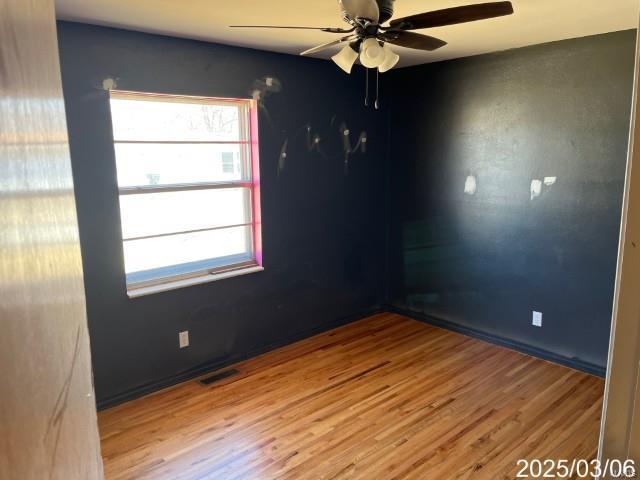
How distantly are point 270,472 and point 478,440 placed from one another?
120 cm

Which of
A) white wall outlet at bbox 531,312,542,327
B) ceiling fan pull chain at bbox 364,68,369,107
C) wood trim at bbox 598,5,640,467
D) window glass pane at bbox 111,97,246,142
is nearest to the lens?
wood trim at bbox 598,5,640,467

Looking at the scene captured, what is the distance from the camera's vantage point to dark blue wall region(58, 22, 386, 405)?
2910 mm

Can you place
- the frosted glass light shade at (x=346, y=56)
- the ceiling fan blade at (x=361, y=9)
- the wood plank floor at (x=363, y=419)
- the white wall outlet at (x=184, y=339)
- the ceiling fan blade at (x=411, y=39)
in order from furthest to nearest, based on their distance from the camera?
the white wall outlet at (x=184, y=339) < the wood plank floor at (x=363, y=419) < the frosted glass light shade at (x=346, y=56) < the ceiling fan blade at (x=411, y=39) < the ceiling fan blade at (x=361, y=9)

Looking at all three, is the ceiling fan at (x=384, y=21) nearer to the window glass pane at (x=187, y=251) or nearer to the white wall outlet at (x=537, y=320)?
the window glass pane at (x=187, y=251)

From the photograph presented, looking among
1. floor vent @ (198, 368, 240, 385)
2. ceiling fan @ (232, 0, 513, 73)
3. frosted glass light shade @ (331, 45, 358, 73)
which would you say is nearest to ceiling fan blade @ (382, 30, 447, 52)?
ceiling fan @ (232, 0, 513, 73)

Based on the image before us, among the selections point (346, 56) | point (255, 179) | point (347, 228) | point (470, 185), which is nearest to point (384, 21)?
point (346, 56)

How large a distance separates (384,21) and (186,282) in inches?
87.4

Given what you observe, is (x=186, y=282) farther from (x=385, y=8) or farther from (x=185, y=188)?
(x=385, y=8)

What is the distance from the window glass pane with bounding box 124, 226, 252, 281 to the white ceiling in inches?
54.4

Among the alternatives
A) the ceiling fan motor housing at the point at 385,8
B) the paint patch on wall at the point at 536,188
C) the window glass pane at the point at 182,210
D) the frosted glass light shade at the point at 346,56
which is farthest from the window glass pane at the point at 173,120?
the paint patch on wall at the point at 536,188

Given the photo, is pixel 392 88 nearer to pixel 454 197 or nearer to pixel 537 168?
pixel 454 197

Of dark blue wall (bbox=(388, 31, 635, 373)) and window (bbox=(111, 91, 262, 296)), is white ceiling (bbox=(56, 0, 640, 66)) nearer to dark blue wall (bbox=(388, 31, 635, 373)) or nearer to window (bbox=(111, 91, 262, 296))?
dark blue wall (bbox=(388, 31, 635, 373))

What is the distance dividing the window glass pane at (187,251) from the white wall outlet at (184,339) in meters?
0.45

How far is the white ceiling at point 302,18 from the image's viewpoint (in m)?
2.44
